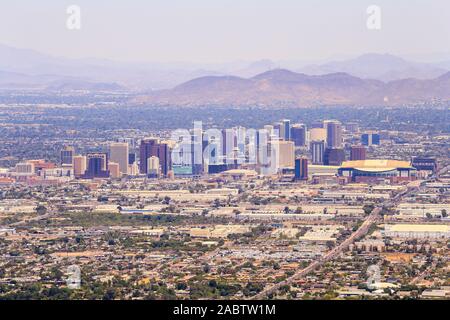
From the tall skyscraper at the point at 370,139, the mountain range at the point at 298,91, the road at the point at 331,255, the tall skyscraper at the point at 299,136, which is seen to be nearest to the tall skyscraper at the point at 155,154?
the tall skyscraper at the point at 299,136

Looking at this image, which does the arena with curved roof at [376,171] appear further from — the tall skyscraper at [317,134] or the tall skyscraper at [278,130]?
the tall skyscraper at [278,130]

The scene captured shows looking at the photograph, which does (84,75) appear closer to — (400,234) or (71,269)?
(400,234)

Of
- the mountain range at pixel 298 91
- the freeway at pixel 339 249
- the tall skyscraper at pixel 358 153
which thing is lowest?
the freeway at pixel 339 249

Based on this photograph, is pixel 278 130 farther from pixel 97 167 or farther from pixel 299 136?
pixel 97 167

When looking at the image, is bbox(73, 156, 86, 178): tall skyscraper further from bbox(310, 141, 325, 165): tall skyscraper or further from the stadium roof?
the stadium roof
